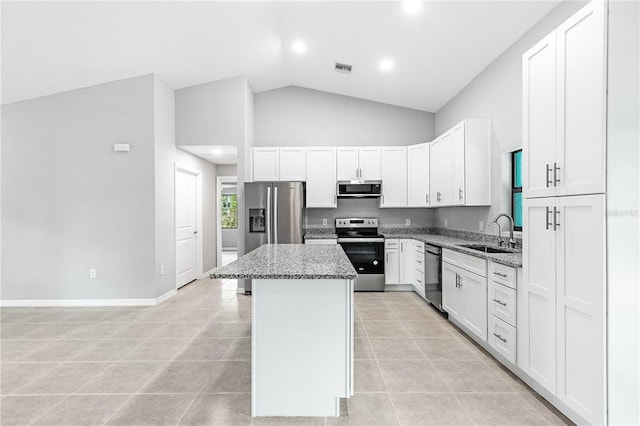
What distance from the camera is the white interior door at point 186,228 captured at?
5.32 m

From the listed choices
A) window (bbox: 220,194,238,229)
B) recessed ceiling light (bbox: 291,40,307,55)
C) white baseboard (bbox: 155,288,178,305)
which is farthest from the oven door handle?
window (bbox: 220,194,238,229)

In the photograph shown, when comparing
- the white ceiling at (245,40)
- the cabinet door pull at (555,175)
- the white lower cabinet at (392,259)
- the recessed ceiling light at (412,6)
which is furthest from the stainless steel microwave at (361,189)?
the cabinet door pull at (555,175)

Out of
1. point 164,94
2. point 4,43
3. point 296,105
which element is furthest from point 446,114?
point 4,43

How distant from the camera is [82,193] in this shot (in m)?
4.28

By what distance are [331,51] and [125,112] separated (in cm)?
282

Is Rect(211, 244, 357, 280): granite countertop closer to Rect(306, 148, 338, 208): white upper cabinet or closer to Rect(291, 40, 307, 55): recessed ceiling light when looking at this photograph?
Rect(306, 148, 338, 208): white upper cabinet

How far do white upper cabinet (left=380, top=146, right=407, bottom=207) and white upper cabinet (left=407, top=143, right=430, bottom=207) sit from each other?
0.08 metres

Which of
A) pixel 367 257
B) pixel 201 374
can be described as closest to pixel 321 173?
pixel 367 257

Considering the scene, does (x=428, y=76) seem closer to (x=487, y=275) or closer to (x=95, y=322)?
(x=487, y=275)

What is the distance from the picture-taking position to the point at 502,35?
3.29m

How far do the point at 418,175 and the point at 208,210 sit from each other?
4.02m

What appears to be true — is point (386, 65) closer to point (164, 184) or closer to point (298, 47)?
point (298, 47)

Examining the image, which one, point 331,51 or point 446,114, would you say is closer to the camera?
point 331,51

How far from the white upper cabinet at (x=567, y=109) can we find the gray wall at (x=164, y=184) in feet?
13.6
